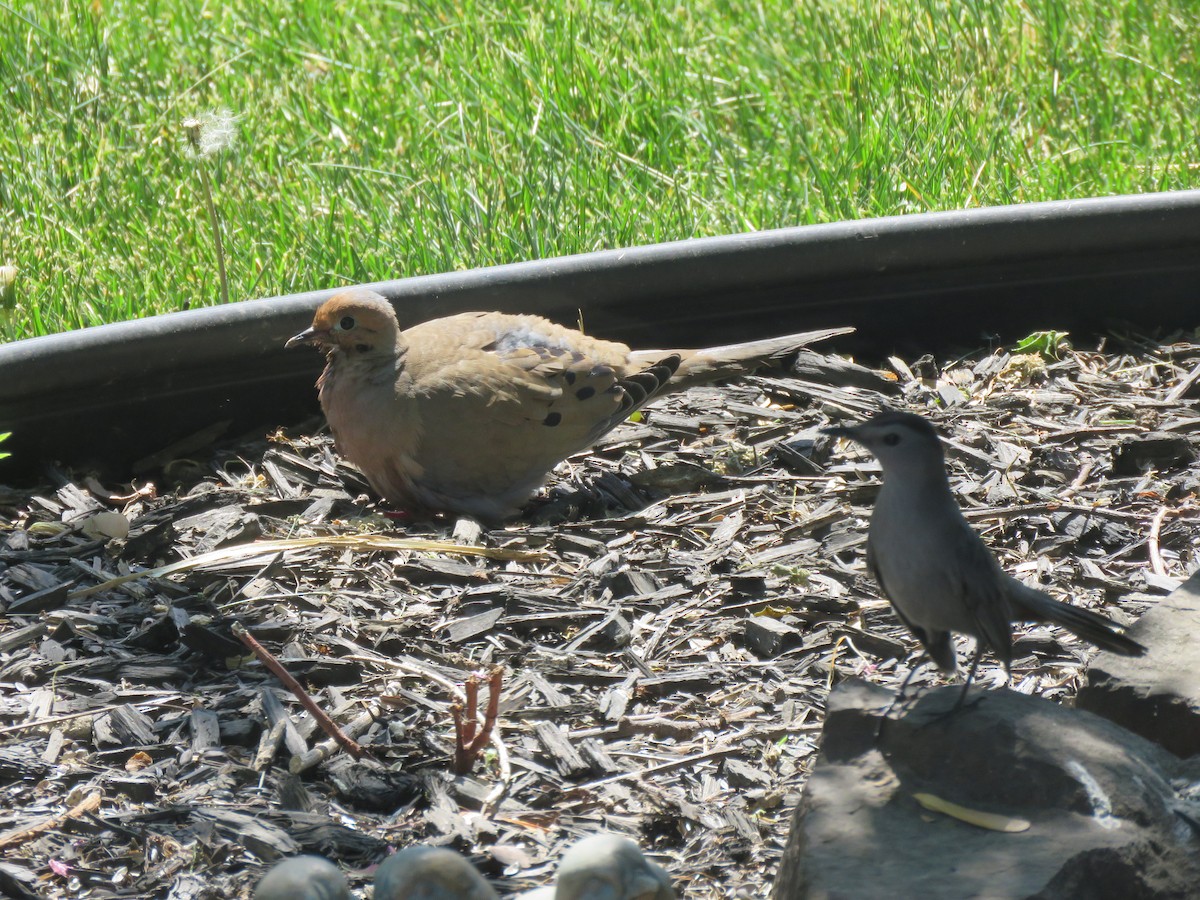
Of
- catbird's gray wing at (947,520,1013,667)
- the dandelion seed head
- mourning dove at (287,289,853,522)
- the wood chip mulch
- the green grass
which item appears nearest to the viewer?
catbird's gray wing at (947,520,1013,667)

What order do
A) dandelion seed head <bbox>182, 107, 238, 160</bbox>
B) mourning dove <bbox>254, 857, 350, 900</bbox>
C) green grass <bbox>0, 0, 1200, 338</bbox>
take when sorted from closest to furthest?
mourning dove <bbox>254, 857, 350, 900</bbox>, dandelion seed head <bbox>182, 107, 238, 160</bbox>, green grass <bbox>0, 0, 1200, 338</bbox>

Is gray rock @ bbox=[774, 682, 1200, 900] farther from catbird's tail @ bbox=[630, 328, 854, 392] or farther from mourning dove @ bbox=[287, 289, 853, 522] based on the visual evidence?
catbird's tail @ bbox=[630, 328, 854, 392]

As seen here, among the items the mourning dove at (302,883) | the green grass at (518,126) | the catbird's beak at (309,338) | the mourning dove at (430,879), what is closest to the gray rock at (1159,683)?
the mourning dove at (430,879)

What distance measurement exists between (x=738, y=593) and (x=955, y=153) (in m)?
3.22

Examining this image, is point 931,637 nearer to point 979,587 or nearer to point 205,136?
point 979,587

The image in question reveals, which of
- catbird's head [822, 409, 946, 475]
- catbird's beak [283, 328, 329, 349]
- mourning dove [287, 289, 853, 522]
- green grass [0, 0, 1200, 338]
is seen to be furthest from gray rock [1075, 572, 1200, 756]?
green grass [0, 0, 1200, 338]

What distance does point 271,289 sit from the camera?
5.62 m

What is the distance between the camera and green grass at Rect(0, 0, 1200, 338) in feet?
19.2

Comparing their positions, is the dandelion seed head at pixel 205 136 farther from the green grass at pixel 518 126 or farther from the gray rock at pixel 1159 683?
the gray rock at pixel 1159 683

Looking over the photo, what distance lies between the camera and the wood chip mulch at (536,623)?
9.78 ft

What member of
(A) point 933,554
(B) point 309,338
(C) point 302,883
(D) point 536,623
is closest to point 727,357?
(B) point 309,338

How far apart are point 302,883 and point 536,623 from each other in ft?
4.92

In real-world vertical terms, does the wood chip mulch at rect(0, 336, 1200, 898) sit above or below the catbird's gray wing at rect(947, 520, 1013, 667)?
below

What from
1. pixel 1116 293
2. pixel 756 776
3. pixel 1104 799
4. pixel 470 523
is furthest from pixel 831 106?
pixel 1104 799
